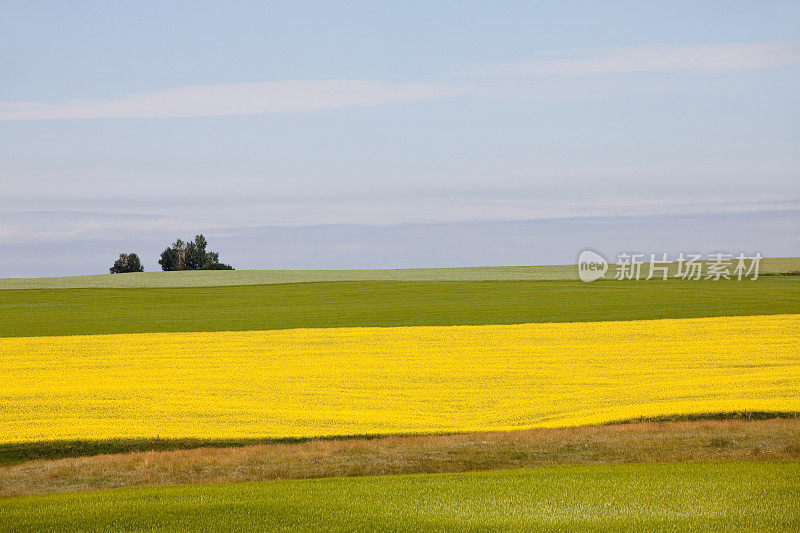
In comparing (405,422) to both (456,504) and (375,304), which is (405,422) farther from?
(375,304)

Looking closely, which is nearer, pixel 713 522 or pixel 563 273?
pixel 713 522

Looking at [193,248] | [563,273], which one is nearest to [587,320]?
[563,273]

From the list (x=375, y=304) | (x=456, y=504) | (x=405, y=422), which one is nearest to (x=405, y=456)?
(x=405, y=422)

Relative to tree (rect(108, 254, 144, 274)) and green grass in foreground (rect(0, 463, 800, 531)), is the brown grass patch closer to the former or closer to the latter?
green grass in foreground (rect(0, 463, 800, 531))

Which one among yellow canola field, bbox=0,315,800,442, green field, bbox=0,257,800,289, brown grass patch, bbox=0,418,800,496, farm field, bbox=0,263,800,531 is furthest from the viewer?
green field, bbox=0,257,800,289

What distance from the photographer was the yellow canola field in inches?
807

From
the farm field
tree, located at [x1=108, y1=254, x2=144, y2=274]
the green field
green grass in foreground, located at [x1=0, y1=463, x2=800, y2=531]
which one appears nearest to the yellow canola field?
the farm field

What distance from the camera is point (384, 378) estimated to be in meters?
26.3

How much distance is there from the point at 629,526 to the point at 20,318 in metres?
45.6

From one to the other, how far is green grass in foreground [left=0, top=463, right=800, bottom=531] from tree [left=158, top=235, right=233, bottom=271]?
98252mm

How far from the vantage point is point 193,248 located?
112 metres

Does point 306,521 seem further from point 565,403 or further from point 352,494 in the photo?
point 565,403

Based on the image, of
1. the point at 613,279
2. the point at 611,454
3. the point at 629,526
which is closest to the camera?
the point at 629,526

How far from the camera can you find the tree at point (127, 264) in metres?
107
